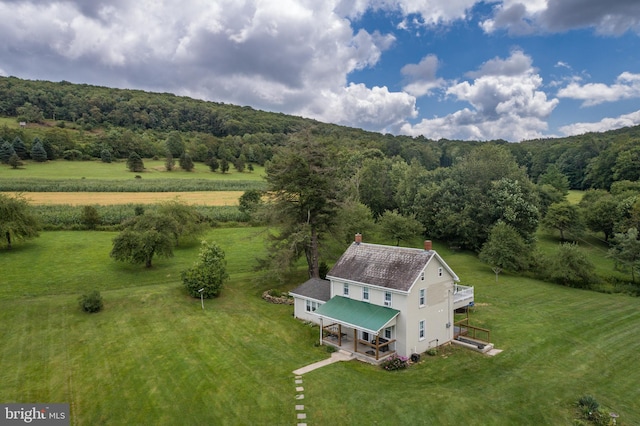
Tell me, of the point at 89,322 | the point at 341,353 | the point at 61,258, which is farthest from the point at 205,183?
the point at 341,353

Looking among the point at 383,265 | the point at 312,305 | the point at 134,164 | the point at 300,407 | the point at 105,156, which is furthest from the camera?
the point at 105,156

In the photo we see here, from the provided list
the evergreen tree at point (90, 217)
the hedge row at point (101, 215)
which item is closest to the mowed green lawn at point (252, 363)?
the evergreen tree at point (90, 217)

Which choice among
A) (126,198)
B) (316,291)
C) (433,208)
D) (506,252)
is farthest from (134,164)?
(506,252)

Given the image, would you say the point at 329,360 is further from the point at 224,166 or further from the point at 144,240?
the point at 224,166

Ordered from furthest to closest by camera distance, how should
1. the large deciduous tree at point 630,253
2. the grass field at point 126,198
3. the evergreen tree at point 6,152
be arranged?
the evergreen tree at point 6,152 → the grass field at point 126,198 → the large deciduous tree at point 630,253

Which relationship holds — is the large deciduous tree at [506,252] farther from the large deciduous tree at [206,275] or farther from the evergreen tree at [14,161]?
the evergreen tree at [14,161]

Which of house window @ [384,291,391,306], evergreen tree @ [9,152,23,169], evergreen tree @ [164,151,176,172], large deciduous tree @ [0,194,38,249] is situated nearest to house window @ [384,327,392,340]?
house window @ [384,291,391,306]
